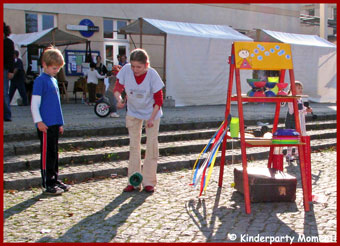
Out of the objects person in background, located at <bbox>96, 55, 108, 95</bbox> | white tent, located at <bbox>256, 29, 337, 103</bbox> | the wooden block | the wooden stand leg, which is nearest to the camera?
the wooden stand leg

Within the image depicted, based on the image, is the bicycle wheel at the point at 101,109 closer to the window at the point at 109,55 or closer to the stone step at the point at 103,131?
the stone step at the point at 103,131

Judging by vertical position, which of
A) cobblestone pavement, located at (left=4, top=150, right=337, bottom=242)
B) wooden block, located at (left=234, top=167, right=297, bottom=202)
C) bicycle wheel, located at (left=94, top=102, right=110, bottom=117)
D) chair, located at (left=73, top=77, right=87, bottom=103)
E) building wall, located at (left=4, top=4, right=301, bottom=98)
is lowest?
cobblestone pavement, located at (left=4, top=150, right=337, bottom=242)

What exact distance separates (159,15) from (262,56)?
47.5ft

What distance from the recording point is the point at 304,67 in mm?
17797

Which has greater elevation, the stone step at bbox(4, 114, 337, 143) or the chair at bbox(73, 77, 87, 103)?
the chair at bbox(73, 77, 87, 103)

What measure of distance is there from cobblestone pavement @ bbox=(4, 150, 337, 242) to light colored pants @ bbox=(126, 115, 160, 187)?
24 centimetres

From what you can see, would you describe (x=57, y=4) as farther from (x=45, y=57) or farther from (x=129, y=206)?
(x=129, y=206)

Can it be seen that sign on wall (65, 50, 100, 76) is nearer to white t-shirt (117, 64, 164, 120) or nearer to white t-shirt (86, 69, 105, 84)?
white t-shirt (86, 69, 105, 84)

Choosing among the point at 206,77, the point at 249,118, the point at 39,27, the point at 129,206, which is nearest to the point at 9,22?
the point at 39,27

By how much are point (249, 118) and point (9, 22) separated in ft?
31.8

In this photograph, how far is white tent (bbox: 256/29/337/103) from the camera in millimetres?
17344

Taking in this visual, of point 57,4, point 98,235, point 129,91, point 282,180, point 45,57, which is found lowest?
point 98,235

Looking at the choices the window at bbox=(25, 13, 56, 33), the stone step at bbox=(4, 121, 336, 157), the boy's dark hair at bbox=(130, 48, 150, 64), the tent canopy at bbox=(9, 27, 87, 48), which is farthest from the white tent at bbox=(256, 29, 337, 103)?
the boy's dark hair at bbox=(130, 48, 150, 64)

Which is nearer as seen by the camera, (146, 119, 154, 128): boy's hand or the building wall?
(146, 119, 154, 128): boy's hand
